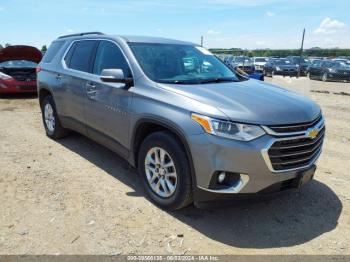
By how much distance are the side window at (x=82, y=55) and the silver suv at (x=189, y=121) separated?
0.9 inches

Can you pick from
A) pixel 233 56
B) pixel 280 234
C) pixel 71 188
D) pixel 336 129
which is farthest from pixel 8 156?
pixel 233 56

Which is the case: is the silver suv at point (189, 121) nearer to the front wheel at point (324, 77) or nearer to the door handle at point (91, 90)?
the door handle at point (91, 90)


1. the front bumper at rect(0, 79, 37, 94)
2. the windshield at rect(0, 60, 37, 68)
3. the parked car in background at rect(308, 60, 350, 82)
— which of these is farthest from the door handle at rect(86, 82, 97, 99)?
the parked car in background at rect(308, 60, 350, 82)

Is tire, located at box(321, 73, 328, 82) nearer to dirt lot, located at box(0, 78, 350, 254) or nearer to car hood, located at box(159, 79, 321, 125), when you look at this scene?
dirt lot, located at box(0, 78, 350, 254)

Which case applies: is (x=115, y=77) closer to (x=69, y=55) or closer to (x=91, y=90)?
(x=91, y=90)

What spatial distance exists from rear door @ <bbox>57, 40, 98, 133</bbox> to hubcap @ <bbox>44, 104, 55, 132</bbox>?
651mm

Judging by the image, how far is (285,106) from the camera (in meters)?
3.54

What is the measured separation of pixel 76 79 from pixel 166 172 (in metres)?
2.27

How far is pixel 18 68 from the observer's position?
11.7 m

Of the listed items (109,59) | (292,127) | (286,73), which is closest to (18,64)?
(109,59)

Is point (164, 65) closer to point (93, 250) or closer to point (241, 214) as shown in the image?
point (241, 214)

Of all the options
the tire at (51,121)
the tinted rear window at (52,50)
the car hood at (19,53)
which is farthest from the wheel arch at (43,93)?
the car hood at (19,53)

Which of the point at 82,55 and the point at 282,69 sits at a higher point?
the point at 82,55

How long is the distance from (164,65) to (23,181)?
233 cm
